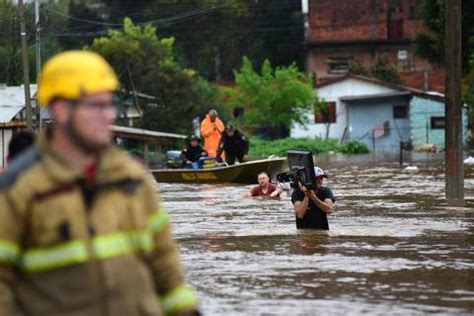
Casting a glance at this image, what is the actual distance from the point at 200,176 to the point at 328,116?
45.3 meters

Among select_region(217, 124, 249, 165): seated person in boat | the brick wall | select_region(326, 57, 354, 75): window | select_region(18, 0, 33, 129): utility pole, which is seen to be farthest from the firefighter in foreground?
the brick wall

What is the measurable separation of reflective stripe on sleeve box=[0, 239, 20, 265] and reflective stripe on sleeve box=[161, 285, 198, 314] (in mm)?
589

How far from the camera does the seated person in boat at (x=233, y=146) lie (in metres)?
29.7

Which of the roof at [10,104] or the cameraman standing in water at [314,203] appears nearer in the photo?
the cameraman standing in water at [314,203]

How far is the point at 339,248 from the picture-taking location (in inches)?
537

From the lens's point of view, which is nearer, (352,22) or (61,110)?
(61,110)

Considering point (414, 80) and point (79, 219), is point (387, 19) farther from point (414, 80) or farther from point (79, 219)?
point (79, 219)

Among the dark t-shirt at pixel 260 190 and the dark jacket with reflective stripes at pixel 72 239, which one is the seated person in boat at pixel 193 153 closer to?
the dark t-shirt at pixel 260 190

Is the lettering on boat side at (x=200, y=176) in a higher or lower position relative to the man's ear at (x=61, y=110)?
lower

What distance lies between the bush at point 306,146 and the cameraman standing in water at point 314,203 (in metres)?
43.4

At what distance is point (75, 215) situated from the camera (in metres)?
4.48

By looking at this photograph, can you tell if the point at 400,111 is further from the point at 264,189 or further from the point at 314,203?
the point at 314,203

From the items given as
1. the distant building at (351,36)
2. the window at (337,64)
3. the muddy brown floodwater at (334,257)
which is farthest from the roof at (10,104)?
the window at (337,64)

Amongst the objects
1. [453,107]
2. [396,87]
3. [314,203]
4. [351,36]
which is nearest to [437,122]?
[396,87]
